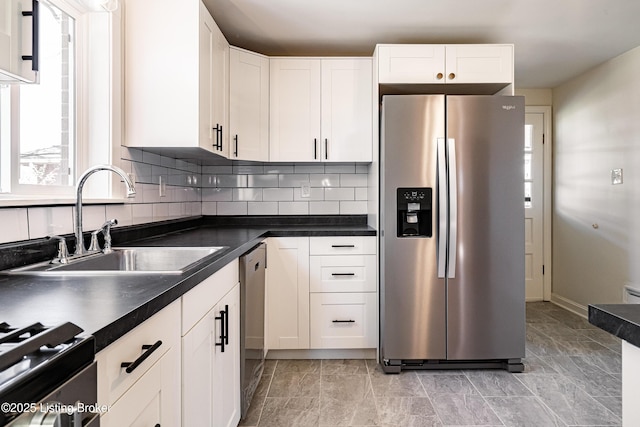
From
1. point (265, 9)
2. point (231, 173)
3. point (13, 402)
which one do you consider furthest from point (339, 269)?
point (13, 402)

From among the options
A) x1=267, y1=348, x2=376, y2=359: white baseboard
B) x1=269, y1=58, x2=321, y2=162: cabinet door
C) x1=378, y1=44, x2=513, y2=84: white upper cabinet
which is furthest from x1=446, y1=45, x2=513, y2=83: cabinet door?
x1=267, y1=348, x2=376, y2=359: white baseboard

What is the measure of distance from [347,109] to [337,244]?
1060 mm

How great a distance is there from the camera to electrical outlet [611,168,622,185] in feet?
10.2

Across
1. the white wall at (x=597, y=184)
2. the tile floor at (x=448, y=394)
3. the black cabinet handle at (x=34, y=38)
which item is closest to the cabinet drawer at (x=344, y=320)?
the tile floor at (x=448, y=394)

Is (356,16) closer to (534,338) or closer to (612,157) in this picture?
(612,157)

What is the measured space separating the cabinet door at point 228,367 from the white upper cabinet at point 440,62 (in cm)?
183

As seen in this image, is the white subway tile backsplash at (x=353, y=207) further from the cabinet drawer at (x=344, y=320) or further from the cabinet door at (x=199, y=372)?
the cabinet door at (x=199, y=372)

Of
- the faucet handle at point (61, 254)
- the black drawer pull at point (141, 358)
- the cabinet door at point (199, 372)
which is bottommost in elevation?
the cabinet door at point (199, 372)

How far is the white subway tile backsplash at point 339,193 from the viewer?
3129 mm

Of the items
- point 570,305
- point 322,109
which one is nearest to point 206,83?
point 322,109

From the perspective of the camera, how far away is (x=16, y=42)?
0.93m

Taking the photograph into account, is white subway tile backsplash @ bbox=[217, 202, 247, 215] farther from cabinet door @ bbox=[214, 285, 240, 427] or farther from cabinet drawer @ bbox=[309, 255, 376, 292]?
cabinet door @ bbox=[214, 285, 240, 427]

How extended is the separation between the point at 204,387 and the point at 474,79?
249cm

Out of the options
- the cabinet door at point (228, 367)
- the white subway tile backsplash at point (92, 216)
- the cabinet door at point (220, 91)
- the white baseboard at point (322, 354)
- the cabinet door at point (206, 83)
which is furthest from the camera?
the white baseboard at point (322, 354)
